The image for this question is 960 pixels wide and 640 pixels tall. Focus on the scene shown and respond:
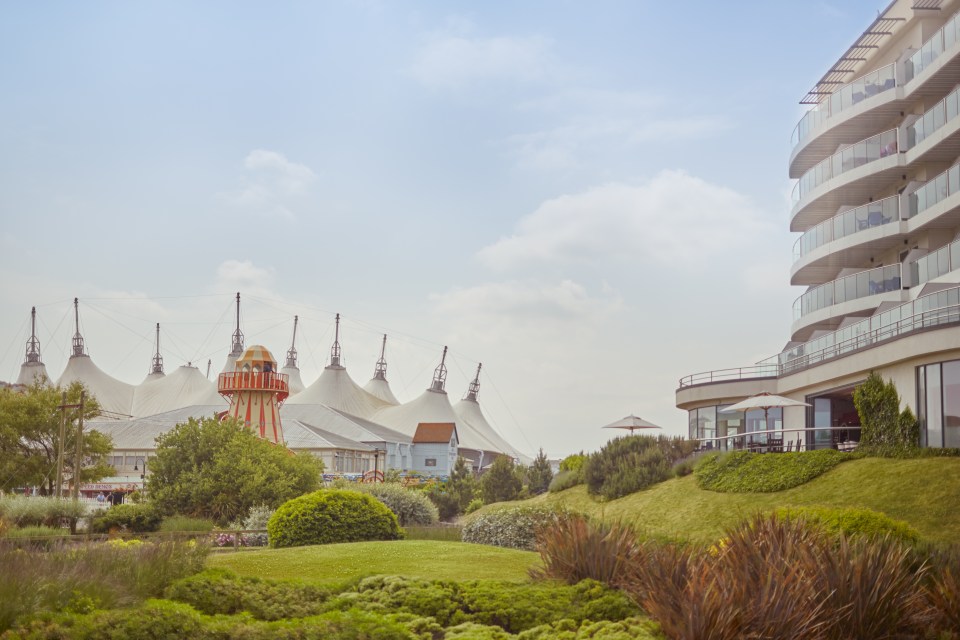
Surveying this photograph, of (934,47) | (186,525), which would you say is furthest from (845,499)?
(934,47)

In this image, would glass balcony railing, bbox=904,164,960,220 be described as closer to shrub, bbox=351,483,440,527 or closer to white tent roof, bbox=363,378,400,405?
shrub, bbox=351,483,440,527

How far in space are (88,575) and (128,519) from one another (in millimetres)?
20830

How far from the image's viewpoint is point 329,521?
23.7 metres

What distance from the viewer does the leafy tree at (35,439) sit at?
152 ft

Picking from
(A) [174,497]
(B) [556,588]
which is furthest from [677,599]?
(A) [174,497]

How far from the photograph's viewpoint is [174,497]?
32.4m

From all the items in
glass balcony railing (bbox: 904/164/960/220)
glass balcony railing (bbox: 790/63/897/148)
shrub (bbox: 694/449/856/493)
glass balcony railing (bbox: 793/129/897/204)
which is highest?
glass balcony railing (bbox: 790/63/897/148)

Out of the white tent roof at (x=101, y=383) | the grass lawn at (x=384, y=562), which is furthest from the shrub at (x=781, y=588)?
the white tent roof at (x=101, y=383)

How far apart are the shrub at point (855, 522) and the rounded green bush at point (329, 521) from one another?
38.3ft

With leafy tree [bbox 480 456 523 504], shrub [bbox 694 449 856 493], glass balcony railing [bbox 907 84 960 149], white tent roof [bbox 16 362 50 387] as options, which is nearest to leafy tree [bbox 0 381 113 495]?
leafy tree [bbox 480 456 523 504]

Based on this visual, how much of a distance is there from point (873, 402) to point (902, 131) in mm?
13947

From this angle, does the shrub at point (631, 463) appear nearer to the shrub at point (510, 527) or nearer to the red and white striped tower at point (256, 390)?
the shrub at point (510, 527)

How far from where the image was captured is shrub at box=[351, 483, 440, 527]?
31875mm

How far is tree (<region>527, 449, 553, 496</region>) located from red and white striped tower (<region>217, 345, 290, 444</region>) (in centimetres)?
1331
